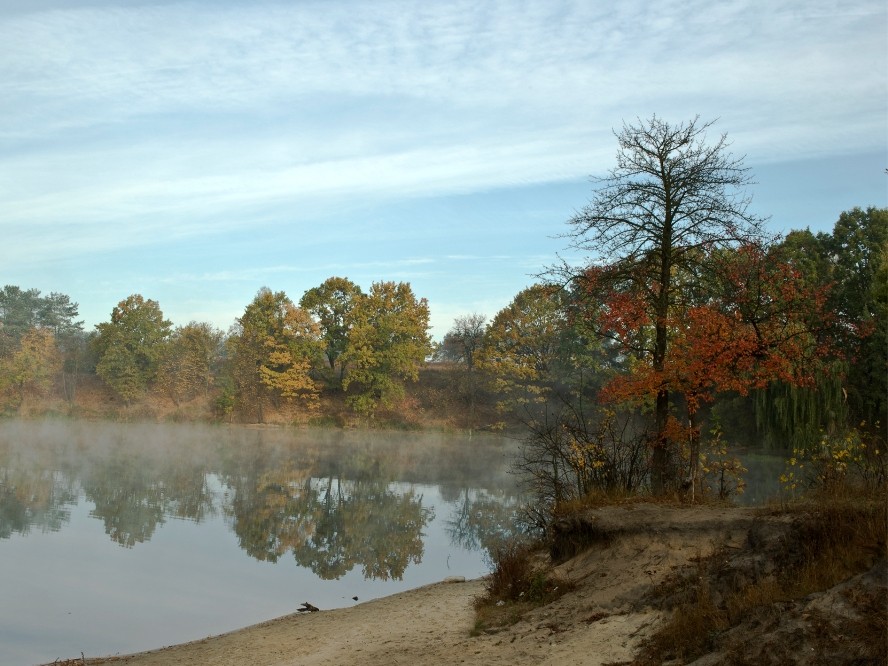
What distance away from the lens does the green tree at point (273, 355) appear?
5981cm

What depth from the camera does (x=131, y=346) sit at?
6381cm

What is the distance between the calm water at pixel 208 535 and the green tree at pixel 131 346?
18222mm

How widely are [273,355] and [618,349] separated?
147ft

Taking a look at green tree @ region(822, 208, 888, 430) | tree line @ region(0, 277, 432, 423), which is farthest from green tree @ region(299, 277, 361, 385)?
green tree @ region(822, 208, 888, 430)

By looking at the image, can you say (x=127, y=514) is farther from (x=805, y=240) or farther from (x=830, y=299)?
(x=805, y=240)

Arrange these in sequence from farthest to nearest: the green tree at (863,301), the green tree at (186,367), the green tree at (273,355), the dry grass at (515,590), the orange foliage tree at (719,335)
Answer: the green tree at (186,367) < the green tree at (273,355) < the green tree at (863,301) < the orange foliage tree at (719,335) < the dry grass at (515,590)

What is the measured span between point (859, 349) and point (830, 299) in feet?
13.6

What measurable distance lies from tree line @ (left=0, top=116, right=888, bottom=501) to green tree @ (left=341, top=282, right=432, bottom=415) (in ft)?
0.43

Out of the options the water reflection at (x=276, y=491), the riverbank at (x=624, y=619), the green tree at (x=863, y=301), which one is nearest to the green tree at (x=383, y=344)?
the water reflection at (x=276, y=491)

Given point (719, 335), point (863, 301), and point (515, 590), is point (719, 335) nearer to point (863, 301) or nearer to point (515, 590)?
point (515, 590)

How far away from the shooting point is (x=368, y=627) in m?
12.0

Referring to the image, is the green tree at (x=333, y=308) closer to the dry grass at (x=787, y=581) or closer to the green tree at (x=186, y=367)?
the green tree at (x=186, y=367)

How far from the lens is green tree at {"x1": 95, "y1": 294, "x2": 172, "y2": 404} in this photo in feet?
201

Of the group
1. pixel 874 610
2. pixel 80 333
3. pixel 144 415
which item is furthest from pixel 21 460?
pixel 80 333
